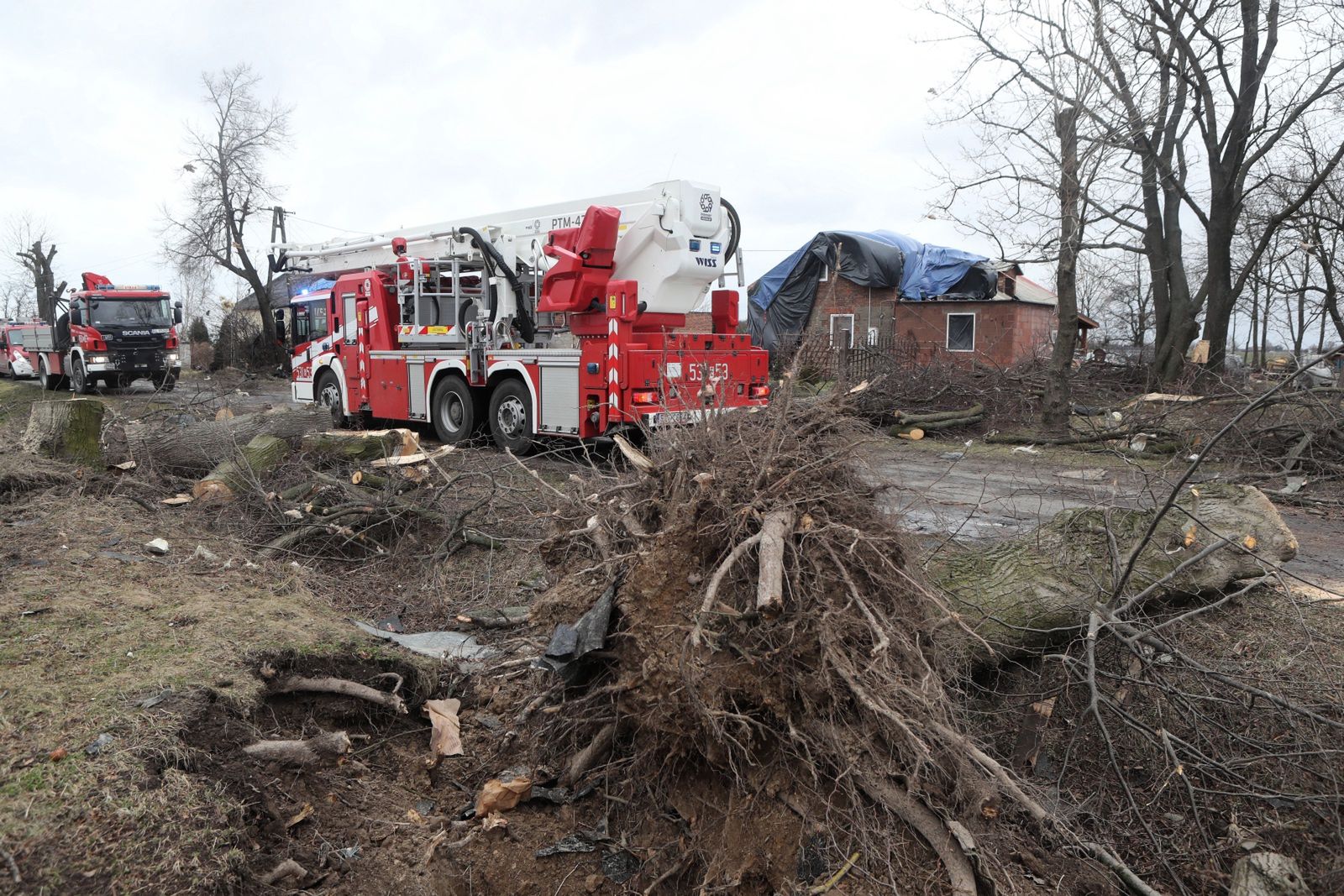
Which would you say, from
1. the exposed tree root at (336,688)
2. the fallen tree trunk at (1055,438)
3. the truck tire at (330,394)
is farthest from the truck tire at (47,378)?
the exposed tree root at (336,688)

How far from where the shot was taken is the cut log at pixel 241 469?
Answer: 812 centimetres

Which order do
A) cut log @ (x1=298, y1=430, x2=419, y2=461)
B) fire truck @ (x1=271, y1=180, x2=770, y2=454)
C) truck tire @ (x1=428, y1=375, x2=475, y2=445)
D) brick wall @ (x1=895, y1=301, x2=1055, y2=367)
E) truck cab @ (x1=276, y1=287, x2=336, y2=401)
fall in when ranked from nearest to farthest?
1. cut log @ (x1=298, y1=430, x2=419, y2=461)
2. fire truck @ (x1=271, y1=180, x2=770, y2=454)
3. truck tire @ (x1=428, y1=375, x2=475, y2=445)
4. truck cab @ (x1=276, y1=287, x2=336, y2=401)
5. brick wall @ (x1=895, y1=301, x2=1055, y2=367)

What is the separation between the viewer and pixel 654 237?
10.7m

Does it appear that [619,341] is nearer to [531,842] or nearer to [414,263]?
[414,263]

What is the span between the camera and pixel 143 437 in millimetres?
9008

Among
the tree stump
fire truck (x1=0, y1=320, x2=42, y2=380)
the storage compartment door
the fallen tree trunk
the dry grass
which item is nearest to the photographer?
the dry grass

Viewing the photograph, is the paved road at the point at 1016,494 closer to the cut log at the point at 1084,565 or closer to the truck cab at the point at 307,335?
the cut log at the point at 1084,565

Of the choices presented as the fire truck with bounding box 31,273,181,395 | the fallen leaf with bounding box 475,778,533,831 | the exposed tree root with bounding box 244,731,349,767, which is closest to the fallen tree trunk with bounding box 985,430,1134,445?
the fallen leaf with bounding box 475,778,533,831

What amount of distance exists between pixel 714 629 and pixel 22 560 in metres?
5.28

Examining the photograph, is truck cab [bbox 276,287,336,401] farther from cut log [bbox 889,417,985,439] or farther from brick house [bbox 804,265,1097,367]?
brick house [bbox 804,265,1097,367]

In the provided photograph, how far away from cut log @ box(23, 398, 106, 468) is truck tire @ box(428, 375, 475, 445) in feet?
14.7

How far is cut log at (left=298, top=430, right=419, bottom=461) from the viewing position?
8938 mm

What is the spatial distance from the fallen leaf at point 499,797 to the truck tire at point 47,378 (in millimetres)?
25297

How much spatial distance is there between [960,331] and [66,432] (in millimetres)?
23699
